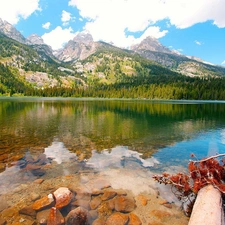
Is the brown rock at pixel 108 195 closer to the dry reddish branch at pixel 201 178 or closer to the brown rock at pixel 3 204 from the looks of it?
the dry reddish branch at pixel 201 178

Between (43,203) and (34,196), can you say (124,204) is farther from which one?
(34,196)

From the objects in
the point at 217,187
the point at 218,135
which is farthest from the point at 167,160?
the point at 218,135

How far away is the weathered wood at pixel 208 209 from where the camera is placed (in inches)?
304

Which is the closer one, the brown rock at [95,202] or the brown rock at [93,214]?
the brown rock at [93,214]

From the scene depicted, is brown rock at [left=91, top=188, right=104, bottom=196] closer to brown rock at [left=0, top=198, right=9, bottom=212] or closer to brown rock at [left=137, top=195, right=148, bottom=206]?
brown rock at [left=137, top=195, right=148, bottom=206]

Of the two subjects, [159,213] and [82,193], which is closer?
Answer: [159,213]

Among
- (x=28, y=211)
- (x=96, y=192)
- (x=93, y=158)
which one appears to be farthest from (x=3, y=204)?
(x=93, y=158)

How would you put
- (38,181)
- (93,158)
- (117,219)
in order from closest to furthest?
(117,219) < (38,181) < (93,158)

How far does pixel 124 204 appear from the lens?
38.9ft

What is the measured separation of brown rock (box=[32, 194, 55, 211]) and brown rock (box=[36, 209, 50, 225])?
333mm

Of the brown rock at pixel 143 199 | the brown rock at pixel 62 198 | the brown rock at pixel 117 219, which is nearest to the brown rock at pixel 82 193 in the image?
the brown rock at pixel 62 198

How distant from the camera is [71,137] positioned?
3078 cm

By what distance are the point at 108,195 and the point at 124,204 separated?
4.85 ft

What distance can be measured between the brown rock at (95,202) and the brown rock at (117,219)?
1411 millimetres
